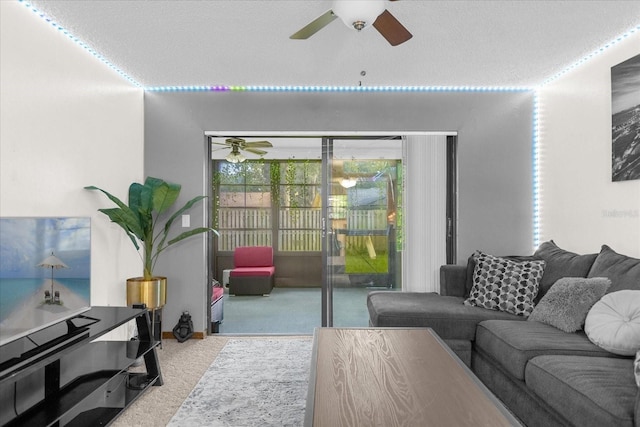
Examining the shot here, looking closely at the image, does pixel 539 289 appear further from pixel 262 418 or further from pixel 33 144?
pixel 33 144

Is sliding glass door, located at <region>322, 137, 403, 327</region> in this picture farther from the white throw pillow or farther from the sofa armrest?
the white throw pillow

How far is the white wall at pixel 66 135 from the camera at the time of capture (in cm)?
261

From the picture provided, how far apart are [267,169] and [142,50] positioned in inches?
143

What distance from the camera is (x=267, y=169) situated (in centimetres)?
697

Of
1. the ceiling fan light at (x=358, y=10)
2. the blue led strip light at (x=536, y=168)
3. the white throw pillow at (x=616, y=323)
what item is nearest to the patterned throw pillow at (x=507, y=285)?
the white throw pillow at (x=616, y=323)

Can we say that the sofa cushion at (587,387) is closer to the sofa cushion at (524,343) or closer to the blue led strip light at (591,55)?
the sofa cushion at (524,343)

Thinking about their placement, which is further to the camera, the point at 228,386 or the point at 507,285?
the point at 507,285

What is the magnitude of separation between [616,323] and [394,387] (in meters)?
1.35

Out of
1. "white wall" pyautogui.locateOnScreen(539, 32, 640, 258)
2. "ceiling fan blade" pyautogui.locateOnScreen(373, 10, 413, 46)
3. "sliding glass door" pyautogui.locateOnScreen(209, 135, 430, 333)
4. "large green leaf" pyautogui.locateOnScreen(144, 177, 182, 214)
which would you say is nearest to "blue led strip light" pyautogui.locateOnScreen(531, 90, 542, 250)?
"white wall" pyautogui.locateOnScreen(539, 32, 640, 258)

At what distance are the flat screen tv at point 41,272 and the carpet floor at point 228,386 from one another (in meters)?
0.76

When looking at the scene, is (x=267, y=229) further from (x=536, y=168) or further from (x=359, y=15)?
(x=359, y=15)

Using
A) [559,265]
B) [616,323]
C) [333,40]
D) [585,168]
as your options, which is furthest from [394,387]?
[585,168]

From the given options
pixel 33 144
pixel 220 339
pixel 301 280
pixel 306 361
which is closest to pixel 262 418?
pixel 306 361

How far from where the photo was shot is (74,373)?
2.62 metres
